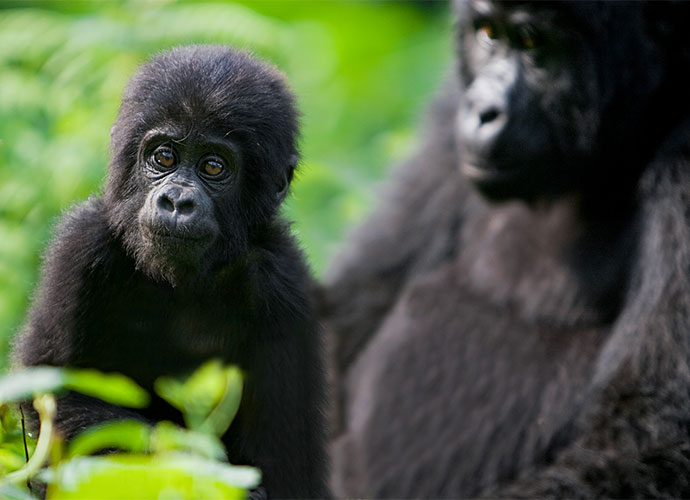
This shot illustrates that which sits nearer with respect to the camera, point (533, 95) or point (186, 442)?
point (186, 442)

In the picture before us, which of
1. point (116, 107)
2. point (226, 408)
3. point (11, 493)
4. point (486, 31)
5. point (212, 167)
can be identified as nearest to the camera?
point (11, 493)

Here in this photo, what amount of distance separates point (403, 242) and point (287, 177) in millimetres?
1667

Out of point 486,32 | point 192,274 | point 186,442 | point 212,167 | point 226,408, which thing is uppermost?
point 486,32

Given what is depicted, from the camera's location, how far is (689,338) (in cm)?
306

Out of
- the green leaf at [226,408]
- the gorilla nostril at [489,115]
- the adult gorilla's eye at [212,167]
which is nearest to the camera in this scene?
the green leaf at [226,408]

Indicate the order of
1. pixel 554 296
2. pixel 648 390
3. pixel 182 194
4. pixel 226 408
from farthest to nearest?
pixel 554 296
pixel 648 390
pixel 182 194
pixel 226 408

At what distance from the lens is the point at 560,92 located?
11.3ft

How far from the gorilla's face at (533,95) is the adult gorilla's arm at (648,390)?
1.03ft

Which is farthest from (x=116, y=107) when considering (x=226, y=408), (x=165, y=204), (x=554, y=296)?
(x=226, y=408)

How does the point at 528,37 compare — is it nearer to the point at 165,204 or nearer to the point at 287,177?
the point at 287,177

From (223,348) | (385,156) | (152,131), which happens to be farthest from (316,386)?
(385,156)

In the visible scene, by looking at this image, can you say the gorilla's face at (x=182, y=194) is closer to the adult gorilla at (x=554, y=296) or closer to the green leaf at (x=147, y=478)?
the green leaf at (x=147, y=478)

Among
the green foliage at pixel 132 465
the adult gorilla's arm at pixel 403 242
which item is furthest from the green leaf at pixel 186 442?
the adult gorilla's arm at pixel 403 242

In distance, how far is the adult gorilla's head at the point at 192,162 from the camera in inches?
89.6
